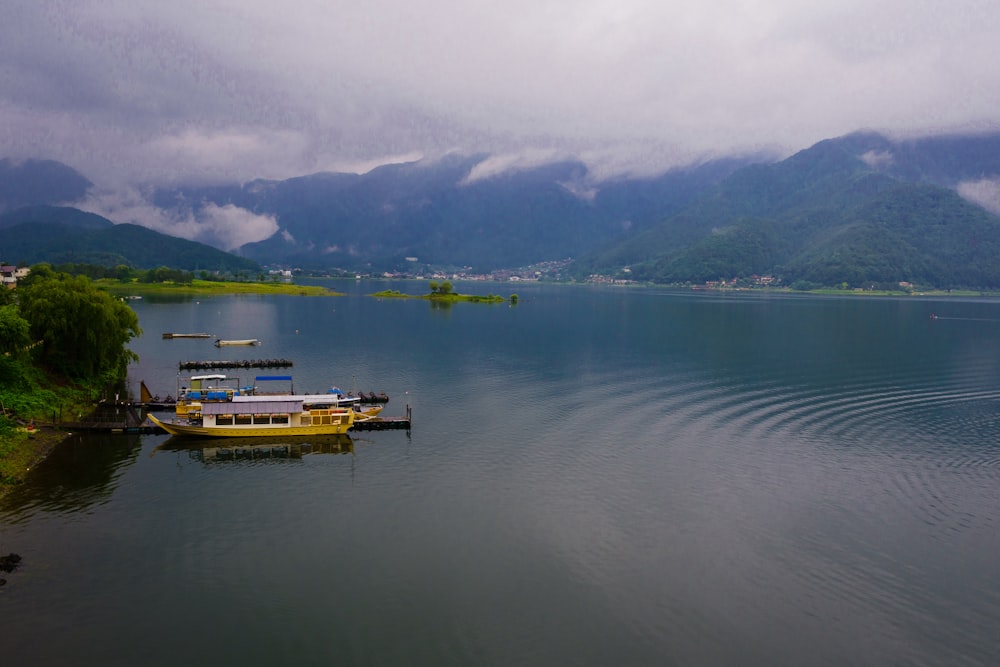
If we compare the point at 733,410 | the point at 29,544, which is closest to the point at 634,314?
the point at 733,410

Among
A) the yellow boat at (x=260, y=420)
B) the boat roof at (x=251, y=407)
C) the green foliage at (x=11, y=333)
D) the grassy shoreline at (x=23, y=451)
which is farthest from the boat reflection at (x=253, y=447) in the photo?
the green foliage at (x=11, y=333)

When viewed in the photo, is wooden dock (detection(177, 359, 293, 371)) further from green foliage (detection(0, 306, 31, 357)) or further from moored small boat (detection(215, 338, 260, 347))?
green foliage (detection(0, 306, 31, 357))

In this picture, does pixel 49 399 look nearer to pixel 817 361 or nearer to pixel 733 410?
pixel 733 410

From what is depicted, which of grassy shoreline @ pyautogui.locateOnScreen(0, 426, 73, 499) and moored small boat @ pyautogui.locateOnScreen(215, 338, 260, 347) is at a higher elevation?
moored small boat @ pyautogui.locateOnScreen(215, 338, 260, 347)

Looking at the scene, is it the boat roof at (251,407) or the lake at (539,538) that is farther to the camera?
the boat roof at (251,407)

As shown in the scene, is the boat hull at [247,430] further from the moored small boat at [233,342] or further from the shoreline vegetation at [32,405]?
the moored small boat at [233,342]

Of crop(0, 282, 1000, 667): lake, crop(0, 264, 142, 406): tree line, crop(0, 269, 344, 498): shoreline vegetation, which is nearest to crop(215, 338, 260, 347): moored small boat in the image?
crop(0, 282, 1000, 667): lake
